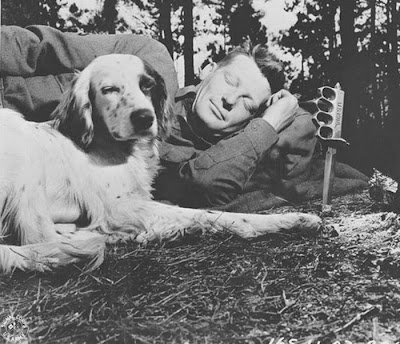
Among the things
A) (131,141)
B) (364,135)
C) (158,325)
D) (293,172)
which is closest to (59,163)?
(131,141)

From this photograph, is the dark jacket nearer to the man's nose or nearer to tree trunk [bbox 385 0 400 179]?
the man's nose

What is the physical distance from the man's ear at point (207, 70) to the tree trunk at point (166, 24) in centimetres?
15

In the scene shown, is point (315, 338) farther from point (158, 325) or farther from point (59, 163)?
point (59, 163)

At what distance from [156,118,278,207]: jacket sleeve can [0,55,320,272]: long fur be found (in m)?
0.12

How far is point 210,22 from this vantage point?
7.46 ft

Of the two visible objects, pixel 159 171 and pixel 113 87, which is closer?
pixel 113 87

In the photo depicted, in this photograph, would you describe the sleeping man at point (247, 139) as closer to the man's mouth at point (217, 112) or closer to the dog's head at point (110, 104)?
the man's mouth at point (217, 112)

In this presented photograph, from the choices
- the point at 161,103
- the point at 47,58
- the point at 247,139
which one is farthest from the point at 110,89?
the point at 247,139

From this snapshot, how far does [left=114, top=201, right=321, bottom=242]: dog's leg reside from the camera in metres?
2.00

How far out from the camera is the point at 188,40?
7.48 ft

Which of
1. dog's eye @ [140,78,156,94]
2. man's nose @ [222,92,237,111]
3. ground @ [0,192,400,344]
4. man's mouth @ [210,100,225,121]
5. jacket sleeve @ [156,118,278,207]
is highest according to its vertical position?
dog's eye @ [140,78,156,94]

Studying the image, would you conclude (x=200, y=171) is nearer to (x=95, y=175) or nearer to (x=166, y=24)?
(x=95, y=175)

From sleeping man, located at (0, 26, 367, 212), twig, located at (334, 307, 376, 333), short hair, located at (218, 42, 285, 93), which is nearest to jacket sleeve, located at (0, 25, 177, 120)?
sleeping man, located at (0, 26, 367, 212)

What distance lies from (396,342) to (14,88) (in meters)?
1.57
